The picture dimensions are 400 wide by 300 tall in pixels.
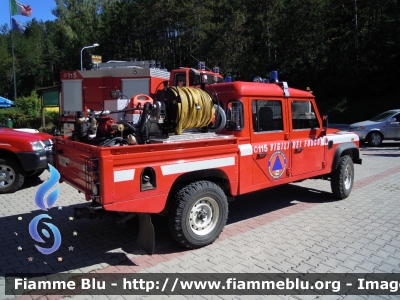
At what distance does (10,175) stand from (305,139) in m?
5.93

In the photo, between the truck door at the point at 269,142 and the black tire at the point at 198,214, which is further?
the truck door at the point at 269,142

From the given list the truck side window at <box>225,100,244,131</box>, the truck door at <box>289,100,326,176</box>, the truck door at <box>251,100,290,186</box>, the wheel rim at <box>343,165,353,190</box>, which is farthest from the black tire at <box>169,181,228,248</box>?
the wheel rim at <box>343,165,353,190</box>

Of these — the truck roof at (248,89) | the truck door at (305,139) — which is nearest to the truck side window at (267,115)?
the truck roof at (248,89)

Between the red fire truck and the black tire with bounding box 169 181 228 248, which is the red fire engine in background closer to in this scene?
the red fire truck

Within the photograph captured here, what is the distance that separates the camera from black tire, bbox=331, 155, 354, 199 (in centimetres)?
→ 635

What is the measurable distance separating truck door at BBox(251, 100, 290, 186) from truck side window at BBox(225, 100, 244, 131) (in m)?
0.22

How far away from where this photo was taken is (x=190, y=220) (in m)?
4.19

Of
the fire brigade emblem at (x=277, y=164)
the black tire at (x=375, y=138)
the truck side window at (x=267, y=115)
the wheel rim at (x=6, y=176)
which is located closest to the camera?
the truck side window at (x=267, y=115)

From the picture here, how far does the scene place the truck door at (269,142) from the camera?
4816 millimetres

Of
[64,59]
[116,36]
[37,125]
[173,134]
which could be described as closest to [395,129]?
[173,134]

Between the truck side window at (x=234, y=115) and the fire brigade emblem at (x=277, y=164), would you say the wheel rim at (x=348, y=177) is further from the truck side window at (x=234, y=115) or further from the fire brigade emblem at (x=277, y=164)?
the truck side window at (x=234, y=115)

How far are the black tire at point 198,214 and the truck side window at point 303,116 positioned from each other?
2.02 meters

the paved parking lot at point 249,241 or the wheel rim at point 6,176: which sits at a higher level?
the wheel rim at point 6,176

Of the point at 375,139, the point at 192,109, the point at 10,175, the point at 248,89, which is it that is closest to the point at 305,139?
the point at 248,89
